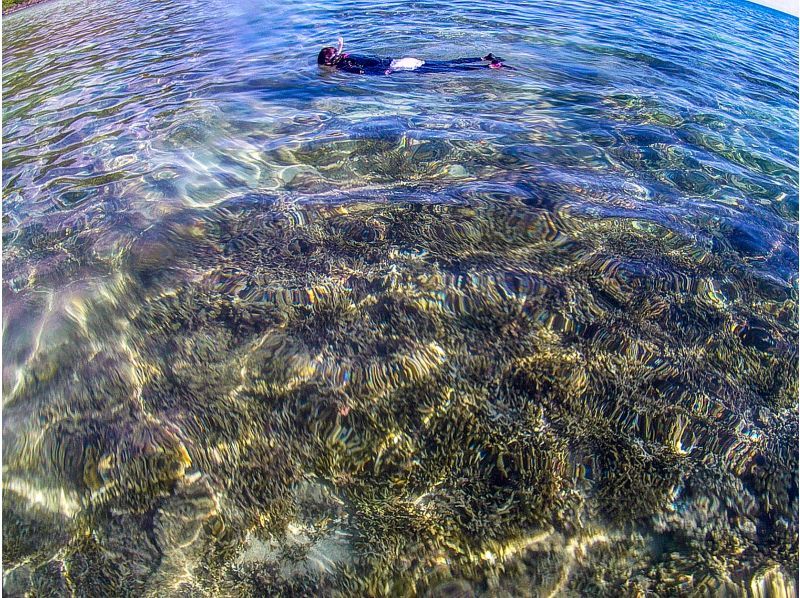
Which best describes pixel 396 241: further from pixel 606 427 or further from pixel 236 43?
pixel 236 43

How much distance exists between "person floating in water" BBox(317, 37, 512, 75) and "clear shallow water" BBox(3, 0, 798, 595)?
2533 mm

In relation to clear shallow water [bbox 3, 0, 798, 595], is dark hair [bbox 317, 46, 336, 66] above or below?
above

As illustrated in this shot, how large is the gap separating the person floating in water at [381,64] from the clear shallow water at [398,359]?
253 cm

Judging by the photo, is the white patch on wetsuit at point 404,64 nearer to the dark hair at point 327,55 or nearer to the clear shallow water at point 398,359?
the dark hair at point 327,55

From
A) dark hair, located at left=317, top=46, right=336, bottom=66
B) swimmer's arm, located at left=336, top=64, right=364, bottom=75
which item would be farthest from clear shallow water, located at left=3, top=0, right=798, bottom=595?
dark hair, located at left=317, top=46, right=336, bottom=66

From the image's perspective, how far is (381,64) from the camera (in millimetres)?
8656

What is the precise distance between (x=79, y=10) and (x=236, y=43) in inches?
326

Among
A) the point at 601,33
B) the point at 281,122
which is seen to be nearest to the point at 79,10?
the point at 281,122

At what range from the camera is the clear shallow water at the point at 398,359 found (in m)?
2.39

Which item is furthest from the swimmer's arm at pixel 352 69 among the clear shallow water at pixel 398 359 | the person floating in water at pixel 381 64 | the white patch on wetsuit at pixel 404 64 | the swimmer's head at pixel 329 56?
the clear shallow water at pixel 398 359

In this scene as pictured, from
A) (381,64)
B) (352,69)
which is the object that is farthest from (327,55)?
(381,64)

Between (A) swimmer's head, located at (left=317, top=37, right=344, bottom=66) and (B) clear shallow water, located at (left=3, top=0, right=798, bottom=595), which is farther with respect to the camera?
(A) swimmer's head, located at (left=317, top=37, right=344, bottom=66)

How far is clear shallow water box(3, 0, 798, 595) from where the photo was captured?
7.86 feet

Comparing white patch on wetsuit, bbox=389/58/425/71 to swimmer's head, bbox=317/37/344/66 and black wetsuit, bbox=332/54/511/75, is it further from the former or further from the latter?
swimmer's head, bbox=317/37/344/66
